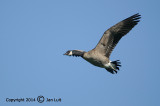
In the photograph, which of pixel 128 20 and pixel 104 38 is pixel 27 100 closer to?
pixel 104 38

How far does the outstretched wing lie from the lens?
17.6 m

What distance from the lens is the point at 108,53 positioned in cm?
1803

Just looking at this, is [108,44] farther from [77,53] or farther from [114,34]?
[77,53]

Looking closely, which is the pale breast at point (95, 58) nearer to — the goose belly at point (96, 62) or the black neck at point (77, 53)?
the goose belly at point (96, 62)

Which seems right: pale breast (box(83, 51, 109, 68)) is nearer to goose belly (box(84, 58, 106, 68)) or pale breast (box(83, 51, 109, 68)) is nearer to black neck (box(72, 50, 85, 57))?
goose belly (box(84, 58, 106, 68))

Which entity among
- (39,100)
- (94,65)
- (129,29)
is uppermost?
(129,29)

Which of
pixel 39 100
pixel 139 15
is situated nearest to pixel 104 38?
pixel 139 15

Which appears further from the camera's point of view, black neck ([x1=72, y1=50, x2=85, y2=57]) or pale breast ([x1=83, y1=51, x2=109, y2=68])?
black neck ([x1=72, y1=50, x2=85, y2=57])

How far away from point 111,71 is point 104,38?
4.89 ft

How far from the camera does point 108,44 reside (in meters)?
17.9

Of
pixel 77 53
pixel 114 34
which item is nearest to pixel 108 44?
pixel 114 34

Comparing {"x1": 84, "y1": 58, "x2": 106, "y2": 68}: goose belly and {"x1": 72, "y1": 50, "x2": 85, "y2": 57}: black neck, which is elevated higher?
{"x1": 72, "y1": 50, "x2": 85, "y2": 57}: black neck

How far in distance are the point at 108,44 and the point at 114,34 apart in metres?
0.50

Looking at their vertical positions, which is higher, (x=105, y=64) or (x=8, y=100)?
(x=105, y=64)
